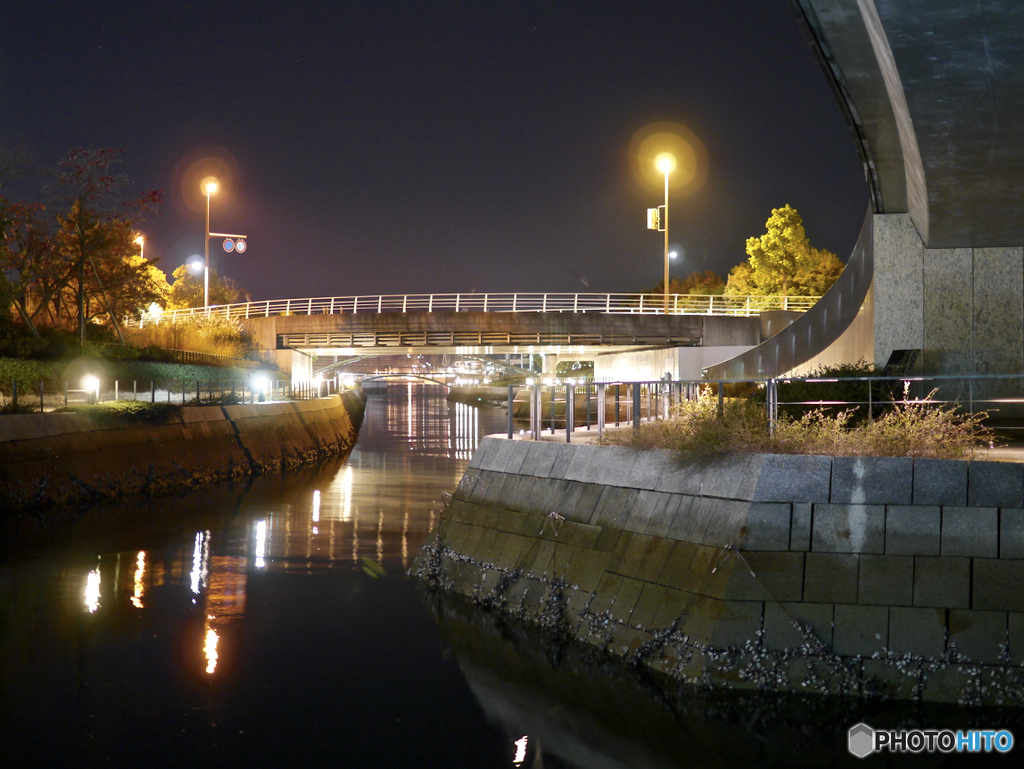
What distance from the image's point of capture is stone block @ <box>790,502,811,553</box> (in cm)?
995

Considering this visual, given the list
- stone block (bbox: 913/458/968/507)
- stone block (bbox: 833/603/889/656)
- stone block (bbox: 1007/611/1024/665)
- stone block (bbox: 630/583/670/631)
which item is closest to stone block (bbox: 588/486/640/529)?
stone block (bbox: 630/583/670/631)

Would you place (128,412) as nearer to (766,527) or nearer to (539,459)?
(539,459)

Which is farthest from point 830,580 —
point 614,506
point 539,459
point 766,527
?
point 539,459

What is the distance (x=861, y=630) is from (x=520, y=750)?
3642mm

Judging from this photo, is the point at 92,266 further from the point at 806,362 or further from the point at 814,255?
the point at 814,255

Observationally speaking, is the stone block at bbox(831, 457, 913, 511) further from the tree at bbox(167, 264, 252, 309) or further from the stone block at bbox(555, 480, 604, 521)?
the tree at bbox(167, 264, 252, 309)

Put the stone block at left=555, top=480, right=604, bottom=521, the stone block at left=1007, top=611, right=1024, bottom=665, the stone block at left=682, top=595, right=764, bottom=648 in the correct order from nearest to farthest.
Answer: the stone block at left=1007, top=611, right=1024, bottom=665 < the stone block at left=682, top=595, right=764, bottom=648 < the stone block at left=555, top=480, right=604, bottom=521

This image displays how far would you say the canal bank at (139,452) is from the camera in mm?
21547

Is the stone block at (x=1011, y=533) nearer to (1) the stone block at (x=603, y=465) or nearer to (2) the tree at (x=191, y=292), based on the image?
(1) the stone block at (x=603, y=465)

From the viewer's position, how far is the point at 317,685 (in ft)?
36.3

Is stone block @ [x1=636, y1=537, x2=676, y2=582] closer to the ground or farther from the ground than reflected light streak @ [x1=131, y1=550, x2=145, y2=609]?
farther from the ground

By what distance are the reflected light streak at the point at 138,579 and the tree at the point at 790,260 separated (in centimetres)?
5330

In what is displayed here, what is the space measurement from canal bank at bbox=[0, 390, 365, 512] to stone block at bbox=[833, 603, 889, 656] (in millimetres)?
17834

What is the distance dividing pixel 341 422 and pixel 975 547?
1766 inches
